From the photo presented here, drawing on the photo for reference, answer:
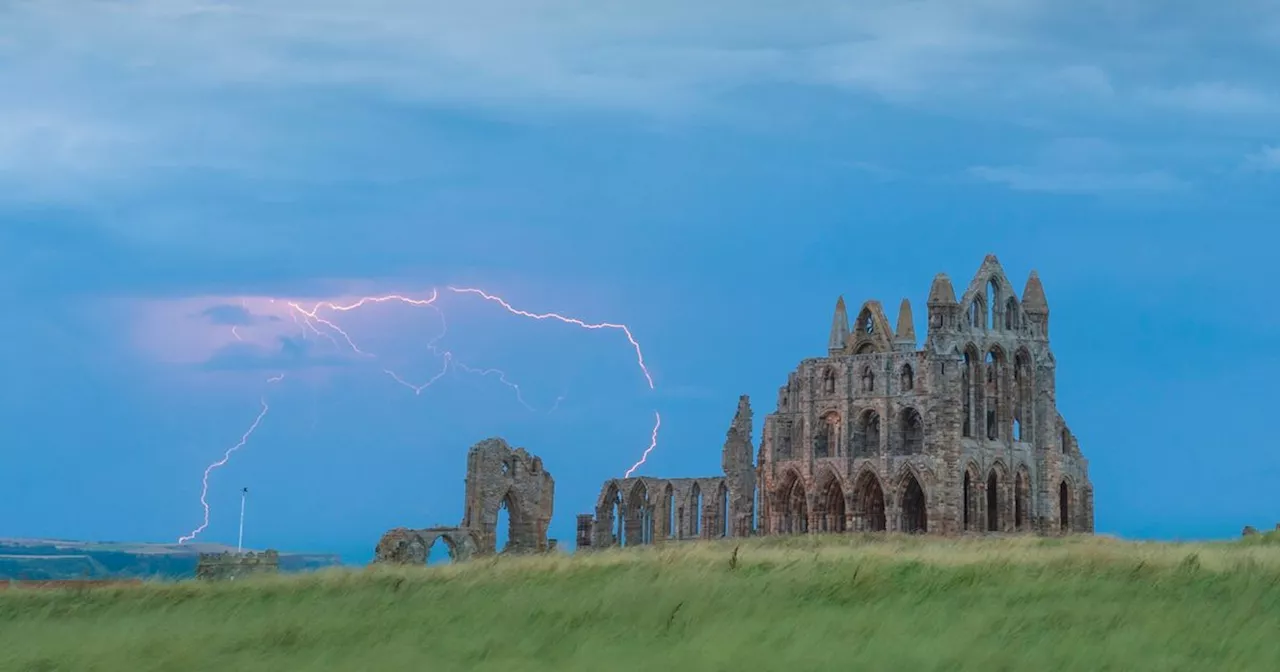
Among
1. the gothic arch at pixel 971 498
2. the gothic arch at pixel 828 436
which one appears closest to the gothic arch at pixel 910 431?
the gothic arch at pixel 971 498

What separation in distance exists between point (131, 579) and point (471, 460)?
103ft

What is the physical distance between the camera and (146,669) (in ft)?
57.6

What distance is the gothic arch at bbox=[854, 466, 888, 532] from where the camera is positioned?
67.6m

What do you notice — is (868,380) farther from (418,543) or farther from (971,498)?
(418,543)

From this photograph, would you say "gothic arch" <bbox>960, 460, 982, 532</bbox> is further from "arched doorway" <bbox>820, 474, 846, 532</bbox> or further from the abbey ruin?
"arched doorway" <bbox>820, 474, 846, 532</bbox>

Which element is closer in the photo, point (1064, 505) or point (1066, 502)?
point (1066, 502)

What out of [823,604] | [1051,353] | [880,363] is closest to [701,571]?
[823,604]

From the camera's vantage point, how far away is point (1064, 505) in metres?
72.4

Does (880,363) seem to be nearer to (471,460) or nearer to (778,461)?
(778,461)

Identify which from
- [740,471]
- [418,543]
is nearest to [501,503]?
[418,543]

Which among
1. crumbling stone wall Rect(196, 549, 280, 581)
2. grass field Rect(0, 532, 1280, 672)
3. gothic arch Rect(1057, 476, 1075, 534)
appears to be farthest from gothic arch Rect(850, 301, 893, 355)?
grass field Rect(0, 532, 1280, 672)

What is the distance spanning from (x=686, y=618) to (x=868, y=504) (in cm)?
4967

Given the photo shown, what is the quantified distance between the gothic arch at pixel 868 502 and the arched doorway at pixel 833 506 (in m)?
0.93

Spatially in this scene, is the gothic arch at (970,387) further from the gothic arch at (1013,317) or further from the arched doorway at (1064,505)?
the arched doorway at (1064,505)
